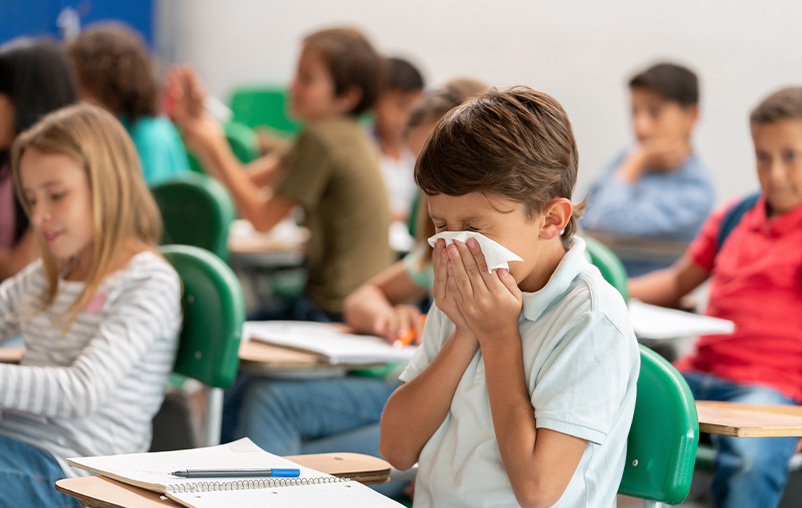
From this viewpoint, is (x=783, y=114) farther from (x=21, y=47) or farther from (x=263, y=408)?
(x=21, y=47)

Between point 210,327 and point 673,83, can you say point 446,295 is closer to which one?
point 210,327

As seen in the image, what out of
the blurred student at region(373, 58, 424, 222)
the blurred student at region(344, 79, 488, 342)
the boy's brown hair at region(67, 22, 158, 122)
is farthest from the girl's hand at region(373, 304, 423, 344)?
the blurred student at region(373, 58, 424, 222)

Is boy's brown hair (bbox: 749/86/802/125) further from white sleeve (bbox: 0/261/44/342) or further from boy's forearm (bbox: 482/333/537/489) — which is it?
white sleeve (bbox: 0/261/44/342)

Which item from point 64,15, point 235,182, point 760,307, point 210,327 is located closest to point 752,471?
point 760,307

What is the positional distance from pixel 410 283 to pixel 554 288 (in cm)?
Result: 101

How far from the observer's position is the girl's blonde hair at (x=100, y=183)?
5.44ft

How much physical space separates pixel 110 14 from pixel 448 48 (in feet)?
7.89

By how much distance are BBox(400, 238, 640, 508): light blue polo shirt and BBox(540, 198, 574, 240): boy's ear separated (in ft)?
0.11

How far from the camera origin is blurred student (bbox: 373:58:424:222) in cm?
440

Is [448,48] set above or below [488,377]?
above

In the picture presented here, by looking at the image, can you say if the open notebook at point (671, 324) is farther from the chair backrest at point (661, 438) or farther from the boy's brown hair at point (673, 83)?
the boy's brown hair at point (673, 83)

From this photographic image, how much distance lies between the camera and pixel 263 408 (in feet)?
6.22

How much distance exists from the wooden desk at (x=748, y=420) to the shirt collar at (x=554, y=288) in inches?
11.4

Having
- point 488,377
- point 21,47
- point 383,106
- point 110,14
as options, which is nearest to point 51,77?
point 21,47
